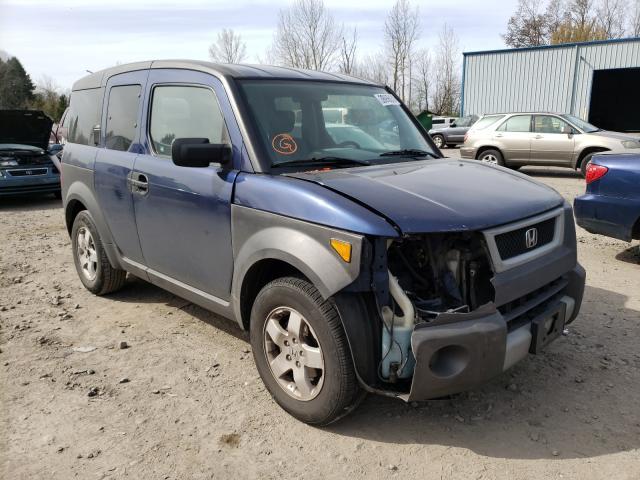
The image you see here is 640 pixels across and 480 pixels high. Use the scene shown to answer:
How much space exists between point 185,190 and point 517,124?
1218 centimetres

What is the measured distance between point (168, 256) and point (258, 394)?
4.01 feet

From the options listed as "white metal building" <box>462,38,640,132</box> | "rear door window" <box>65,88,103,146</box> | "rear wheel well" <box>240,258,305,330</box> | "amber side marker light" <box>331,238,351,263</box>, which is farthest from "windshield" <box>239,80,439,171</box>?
"white metal building" <box>462,38,640,132</box>

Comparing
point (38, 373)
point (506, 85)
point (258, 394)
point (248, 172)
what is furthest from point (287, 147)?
point (506, 85)

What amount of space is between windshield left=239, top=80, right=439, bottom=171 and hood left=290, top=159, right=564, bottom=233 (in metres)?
0.22

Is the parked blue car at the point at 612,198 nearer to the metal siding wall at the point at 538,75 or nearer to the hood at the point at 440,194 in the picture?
the hood at the point at 440,194

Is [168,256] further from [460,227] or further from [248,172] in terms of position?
[460,227]

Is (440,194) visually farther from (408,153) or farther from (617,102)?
(617,102)

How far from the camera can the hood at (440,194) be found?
267 cm

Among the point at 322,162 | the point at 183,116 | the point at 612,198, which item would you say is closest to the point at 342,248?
the point at 322,162

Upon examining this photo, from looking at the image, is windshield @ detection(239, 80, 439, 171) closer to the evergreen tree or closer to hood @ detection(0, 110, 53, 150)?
hood @ detection(0, 110, 53, 150)

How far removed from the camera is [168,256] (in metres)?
3.93

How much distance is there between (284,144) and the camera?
338 centimetres

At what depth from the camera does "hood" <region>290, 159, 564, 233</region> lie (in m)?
2.67

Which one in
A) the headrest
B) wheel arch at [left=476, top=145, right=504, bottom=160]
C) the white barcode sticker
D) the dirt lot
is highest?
the white barcode sticker
